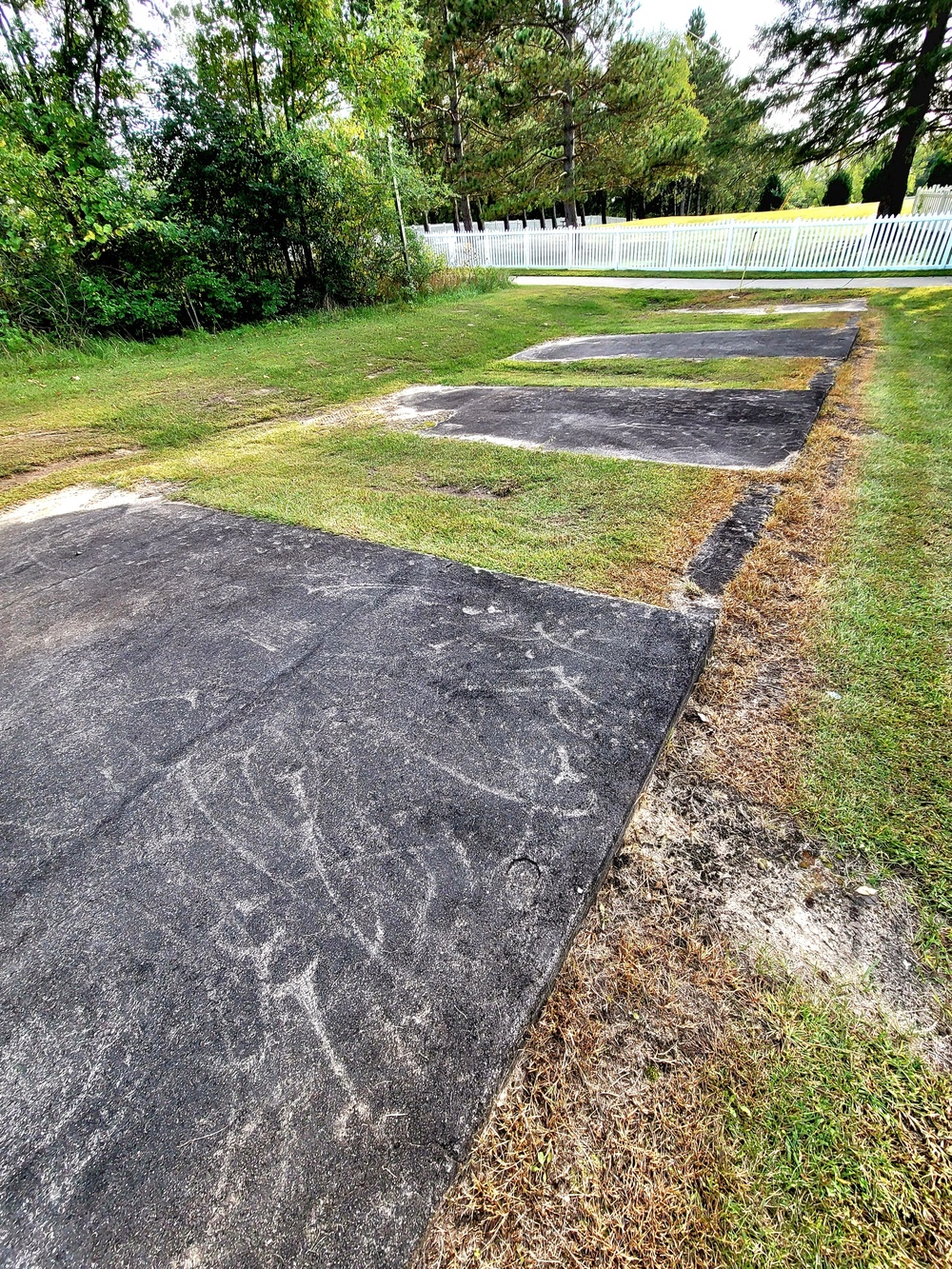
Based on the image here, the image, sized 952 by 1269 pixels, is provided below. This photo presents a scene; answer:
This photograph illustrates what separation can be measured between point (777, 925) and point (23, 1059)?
5.10 ft

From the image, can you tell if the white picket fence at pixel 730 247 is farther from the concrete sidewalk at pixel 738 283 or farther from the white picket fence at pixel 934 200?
the white picket fence at pixel 934 200

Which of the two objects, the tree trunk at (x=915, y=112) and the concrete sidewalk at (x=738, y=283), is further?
the tree trunk at (x=915, y=112)

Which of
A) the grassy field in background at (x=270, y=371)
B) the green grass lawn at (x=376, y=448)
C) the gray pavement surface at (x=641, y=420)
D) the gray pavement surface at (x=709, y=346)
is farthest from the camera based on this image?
the gray pavement surface at (x=709, y=346)

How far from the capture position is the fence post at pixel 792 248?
11774 mm

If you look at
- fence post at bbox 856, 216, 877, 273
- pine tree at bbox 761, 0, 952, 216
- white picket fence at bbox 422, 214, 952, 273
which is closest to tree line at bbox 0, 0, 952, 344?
pine tree at bbox 761, 0, 952, 216

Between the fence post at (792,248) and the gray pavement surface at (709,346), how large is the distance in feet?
21.9

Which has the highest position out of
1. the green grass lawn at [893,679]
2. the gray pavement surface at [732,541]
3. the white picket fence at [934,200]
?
the white picket fence at [934,200]

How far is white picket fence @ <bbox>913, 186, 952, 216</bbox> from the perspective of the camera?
16.9 metres

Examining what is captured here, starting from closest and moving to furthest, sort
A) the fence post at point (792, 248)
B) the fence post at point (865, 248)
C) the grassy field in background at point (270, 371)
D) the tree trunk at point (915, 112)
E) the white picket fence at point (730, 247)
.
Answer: the grassy field in background at point (270, 371) → the white picket fence at point (730, 247) → the fence post at point (865, 248) → the fence post at point (792, 248) → the tree trunk at point (915, 112)

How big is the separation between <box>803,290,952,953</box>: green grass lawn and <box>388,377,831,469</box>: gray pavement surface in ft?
2.33

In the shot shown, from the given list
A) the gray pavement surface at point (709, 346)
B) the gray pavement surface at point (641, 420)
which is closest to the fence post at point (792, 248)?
the gray pavement surface at point (709, 346)

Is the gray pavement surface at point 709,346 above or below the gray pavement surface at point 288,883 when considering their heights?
below

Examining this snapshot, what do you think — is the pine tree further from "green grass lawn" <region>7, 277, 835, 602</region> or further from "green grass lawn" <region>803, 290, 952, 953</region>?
"green grass lawn" <region>803, 290, 952, 953</region>

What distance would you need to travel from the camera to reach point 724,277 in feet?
41.3
